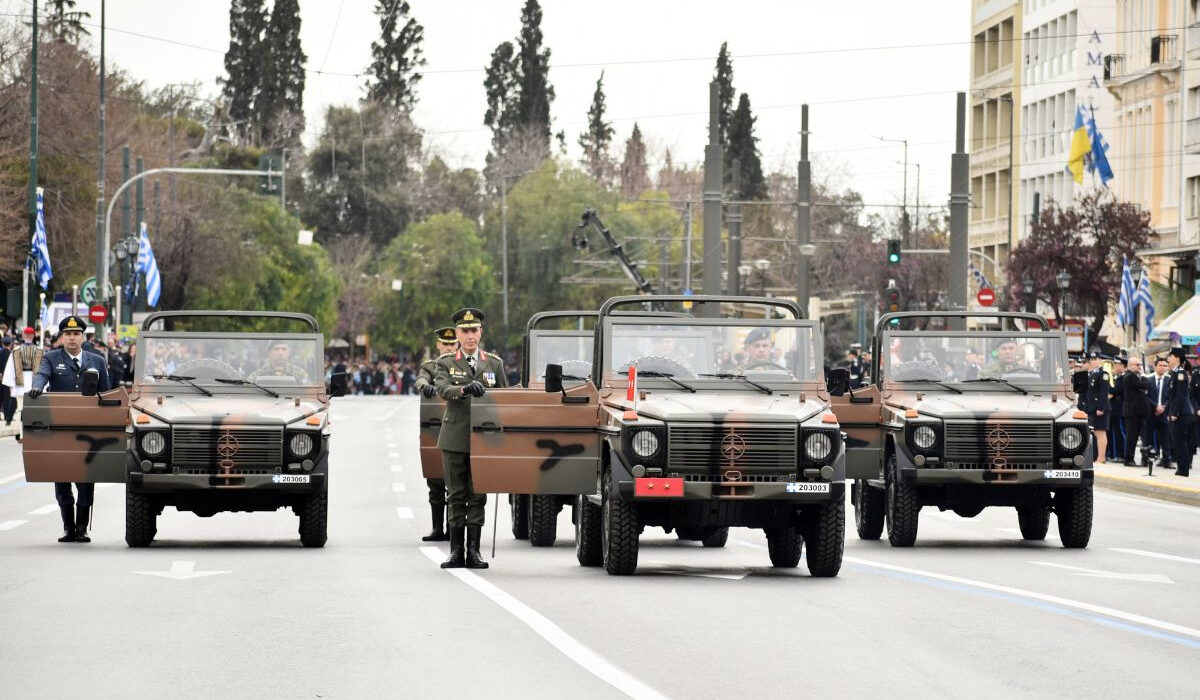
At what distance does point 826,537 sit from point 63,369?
7.52 m

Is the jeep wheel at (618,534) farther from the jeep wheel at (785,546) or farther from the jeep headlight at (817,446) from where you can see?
the jeep wheel at (785,546)

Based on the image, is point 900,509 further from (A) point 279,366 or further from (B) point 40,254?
(B) point 40,254

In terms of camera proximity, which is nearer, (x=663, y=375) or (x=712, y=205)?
(x=663, y=375)

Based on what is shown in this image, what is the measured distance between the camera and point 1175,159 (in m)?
68.5

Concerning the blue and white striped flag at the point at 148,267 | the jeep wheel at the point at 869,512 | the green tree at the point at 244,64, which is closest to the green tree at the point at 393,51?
the green tree at the point at 244,64

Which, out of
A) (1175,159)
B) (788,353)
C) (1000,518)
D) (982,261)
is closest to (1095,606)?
(788,353)

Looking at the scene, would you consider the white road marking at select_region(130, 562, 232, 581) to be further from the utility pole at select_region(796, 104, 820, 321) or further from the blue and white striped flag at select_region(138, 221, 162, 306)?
the blue and white striped flag at select_region(138, 221, 162, 306)

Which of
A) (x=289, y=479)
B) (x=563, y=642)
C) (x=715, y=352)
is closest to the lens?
(x=563, y=642)

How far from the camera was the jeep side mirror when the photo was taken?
15.8 metres

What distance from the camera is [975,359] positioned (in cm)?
2102

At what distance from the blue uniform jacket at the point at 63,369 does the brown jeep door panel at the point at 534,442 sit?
4797mm

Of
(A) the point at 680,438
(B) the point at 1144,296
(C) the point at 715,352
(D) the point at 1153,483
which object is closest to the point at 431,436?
(C) the point at 715,352

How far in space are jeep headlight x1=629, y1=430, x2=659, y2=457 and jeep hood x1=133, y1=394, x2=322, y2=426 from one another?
4.02 m

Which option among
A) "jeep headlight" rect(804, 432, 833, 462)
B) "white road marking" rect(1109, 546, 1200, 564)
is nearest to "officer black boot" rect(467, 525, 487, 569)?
"jeep headlight" rect(804, 432, 833, 462)
